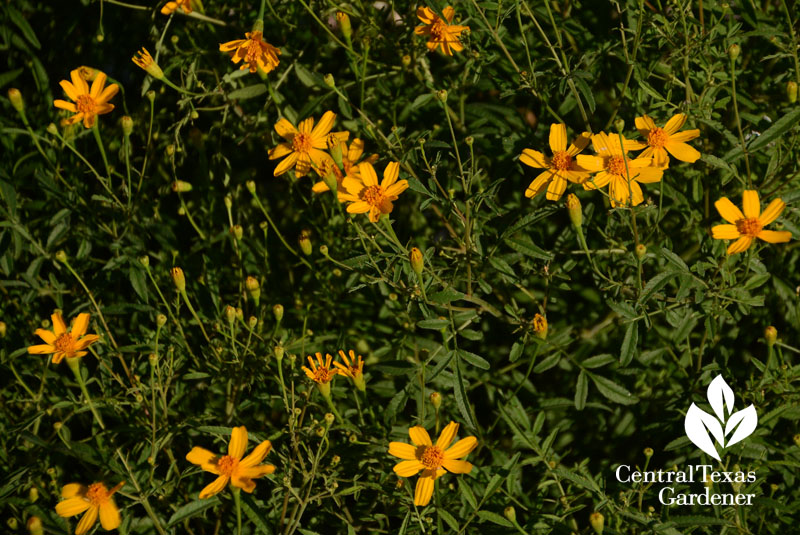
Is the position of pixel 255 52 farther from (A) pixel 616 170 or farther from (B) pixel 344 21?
(A) pixel 616 170

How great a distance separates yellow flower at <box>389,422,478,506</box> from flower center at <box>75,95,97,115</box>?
80 centimetres

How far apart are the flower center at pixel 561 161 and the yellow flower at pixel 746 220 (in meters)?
0.24

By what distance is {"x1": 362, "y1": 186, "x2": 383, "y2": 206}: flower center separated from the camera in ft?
3.94

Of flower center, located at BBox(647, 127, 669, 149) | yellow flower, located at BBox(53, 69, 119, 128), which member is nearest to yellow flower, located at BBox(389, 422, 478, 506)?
flower center, located at BBox(647, 127, 669, 149)

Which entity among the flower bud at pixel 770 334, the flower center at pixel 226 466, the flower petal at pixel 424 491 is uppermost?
the flower bud at pixel 770 334

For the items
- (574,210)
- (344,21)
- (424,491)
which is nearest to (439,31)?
(344,21)

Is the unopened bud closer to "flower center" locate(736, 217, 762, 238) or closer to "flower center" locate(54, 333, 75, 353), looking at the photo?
"flower center" locate(54, 333, 75, 353)

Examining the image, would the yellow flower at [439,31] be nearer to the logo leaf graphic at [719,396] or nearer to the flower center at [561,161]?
the flower center at [561,161]

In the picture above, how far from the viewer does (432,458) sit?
1168 mm

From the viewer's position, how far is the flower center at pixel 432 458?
3.81 feet

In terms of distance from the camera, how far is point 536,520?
1.23m

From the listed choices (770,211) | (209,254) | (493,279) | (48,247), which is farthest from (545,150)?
(48,247)

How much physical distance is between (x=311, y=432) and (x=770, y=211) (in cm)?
79

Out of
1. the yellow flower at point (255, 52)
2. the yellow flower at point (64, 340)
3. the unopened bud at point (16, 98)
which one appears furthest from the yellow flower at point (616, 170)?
the unopened bud at point (16, 98)
